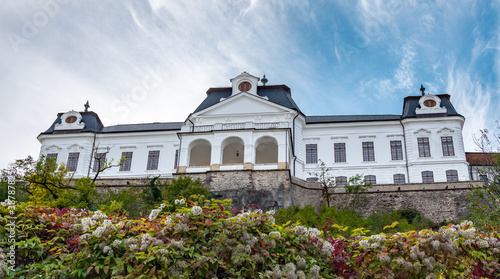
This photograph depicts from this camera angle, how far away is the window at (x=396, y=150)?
33.4 metres

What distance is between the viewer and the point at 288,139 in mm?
28891

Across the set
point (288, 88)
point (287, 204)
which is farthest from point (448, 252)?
point (288, 88)

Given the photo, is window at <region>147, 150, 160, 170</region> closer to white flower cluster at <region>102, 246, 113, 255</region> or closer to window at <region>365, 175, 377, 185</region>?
window at <region>365, 175, 377, 185</region>

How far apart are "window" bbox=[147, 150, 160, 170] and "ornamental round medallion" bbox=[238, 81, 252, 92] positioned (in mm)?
8263

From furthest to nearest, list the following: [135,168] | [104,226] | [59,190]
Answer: [135,168] → [59,190] → [104,226]

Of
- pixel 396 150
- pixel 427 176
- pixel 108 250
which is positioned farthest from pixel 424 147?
pixel 108 250

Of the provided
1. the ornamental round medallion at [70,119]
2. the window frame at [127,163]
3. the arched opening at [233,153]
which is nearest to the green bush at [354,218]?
the arched opening at [233,153]

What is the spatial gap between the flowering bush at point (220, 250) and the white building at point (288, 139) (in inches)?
888

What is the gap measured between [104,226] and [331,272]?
3.17 meters

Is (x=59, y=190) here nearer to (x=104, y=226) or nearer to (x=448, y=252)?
(x=104, y=226)

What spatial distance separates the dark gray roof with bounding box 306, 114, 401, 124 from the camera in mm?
34906

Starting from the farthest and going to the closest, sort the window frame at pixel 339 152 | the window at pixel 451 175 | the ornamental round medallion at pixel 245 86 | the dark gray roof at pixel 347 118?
the ornamental round medallion at pixel 245 86, the dark gray roof at pixel 347 118, the window frame at pixel 339 152, the window at pixel 451 175

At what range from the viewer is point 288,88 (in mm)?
37031

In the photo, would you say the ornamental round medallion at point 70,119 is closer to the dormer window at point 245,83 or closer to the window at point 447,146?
the dormer window at point 245,83
